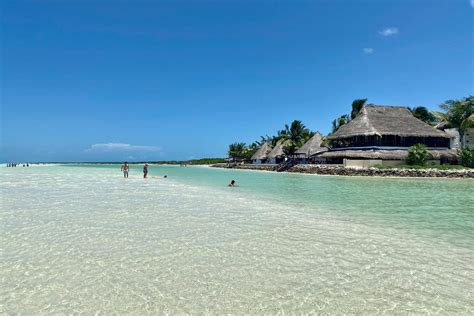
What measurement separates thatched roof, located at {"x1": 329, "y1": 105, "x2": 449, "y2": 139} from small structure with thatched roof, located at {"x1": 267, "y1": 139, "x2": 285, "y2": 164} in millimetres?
15520

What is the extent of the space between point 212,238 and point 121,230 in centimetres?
235

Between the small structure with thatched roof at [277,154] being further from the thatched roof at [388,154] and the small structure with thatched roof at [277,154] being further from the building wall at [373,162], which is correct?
the building wall at [373,162]

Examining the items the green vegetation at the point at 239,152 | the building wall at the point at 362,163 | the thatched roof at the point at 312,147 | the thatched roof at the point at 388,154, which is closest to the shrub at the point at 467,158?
the thatched roof at the point at 388,154

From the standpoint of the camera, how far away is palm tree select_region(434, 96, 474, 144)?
37.2 metres

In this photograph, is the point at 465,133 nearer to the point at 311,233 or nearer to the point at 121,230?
the point at 311,233

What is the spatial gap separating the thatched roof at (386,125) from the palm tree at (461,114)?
2147 millimetres

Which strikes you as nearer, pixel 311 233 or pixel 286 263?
pixel 286 263

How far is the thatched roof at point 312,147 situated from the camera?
48.0 metres

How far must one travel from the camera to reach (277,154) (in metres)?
55.8

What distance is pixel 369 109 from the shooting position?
40.5m

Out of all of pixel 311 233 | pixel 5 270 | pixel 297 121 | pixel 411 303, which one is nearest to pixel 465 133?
pixel 297 121

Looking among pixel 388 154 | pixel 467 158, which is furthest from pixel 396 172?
pixel 467 158

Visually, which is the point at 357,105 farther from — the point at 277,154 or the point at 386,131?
the point at 277,154

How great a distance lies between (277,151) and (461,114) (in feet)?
88.3
